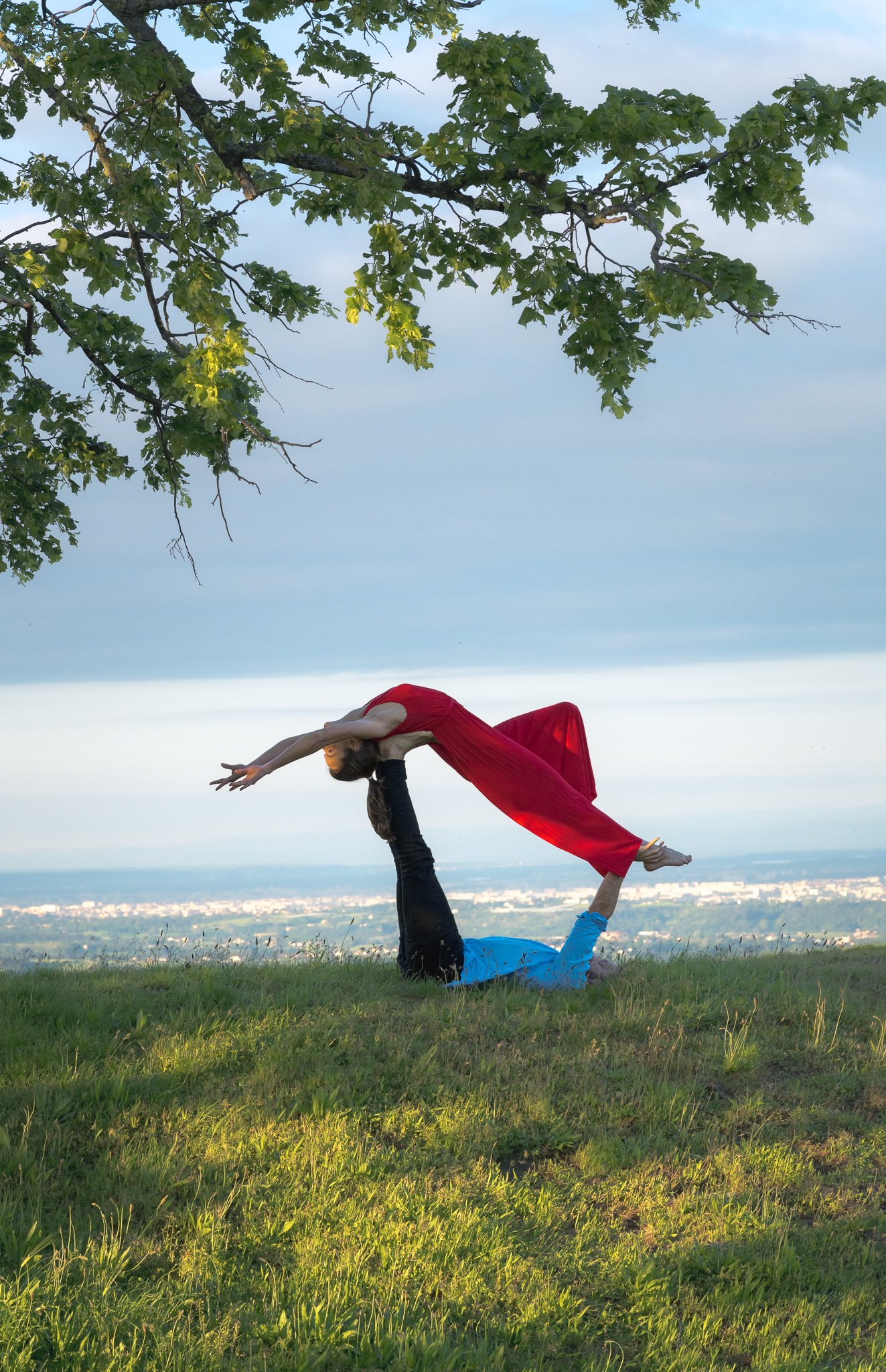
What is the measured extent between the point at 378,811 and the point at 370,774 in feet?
1.15

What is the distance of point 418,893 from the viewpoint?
32.3 ft

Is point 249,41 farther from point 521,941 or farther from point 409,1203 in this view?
point 409,1203

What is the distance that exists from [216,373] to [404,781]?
3869mm

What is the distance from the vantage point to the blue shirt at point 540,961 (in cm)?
1010

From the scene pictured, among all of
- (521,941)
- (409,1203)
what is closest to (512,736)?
(521,941)

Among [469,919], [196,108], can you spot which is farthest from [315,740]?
[469,919]

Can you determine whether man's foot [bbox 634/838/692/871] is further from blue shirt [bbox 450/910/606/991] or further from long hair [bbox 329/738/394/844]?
long hair [bbox 329/738/394/844]

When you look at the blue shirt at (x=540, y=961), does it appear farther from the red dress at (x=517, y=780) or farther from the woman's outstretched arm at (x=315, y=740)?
the woman's outstretched arm at (x=315, y=740)

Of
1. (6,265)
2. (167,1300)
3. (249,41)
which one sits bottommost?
(167,1300)

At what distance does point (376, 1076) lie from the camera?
26.2 feet

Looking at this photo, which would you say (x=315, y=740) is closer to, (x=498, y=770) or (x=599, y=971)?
(x=498, y=770)

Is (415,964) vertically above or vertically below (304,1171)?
above

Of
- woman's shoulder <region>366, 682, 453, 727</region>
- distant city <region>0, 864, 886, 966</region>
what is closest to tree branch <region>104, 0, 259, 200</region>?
woman's shoulder <region>366, 682, 453, 727</region>

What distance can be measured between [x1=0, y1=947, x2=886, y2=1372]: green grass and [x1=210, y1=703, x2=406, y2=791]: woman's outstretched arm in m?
2.01
